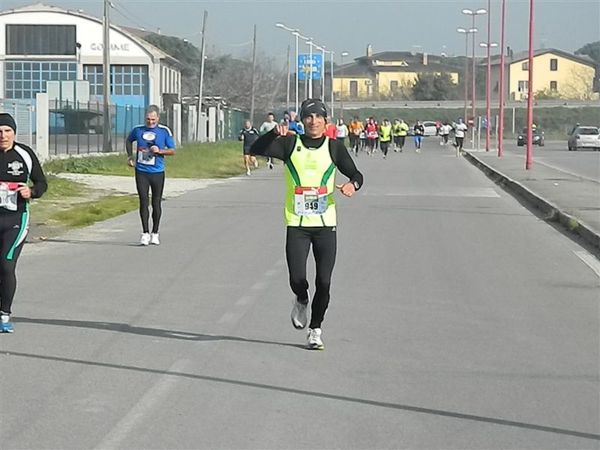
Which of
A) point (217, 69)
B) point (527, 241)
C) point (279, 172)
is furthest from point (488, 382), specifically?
point (217, 69)

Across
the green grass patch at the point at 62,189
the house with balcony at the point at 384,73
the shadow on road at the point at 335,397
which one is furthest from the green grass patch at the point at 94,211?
the house with balcony at the point at 384,73

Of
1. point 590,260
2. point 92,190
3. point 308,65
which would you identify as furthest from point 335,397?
point 308,65

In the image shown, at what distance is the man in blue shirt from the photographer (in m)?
15.4

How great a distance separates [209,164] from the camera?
4147 centimetres

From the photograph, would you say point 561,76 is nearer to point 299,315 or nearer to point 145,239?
point 145,239

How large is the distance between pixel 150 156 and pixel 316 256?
6.99m

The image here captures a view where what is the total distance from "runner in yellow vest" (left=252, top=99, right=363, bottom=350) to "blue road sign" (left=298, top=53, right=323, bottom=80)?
8110 centimetres

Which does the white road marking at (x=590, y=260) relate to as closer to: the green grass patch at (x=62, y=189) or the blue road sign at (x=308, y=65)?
the green grass patch at (x=62, y=189)

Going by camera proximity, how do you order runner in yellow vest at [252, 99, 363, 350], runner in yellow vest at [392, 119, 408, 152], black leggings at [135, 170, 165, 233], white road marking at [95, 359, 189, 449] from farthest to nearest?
1. runner in yellow vest at [392, 119, 408, 152]
2. black leggings at [135, 170, 165, 233]
3. runner in yellow vest at [252, 99, 363, 350]
4. white road marking at [95, 359, 189, 449]

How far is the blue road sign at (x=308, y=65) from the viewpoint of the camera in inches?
3587

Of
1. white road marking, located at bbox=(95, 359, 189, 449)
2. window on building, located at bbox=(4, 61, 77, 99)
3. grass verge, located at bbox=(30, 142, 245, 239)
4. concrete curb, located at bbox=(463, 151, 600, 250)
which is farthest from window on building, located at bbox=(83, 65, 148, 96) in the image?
white road marking, located at bbox=(95, 359, 189, 449)

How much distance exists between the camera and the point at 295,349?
884 centimetres

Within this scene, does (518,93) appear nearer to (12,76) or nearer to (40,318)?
(12,76)

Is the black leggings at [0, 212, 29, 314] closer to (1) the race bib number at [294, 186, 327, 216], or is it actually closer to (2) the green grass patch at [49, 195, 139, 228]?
(1) the race bib number at [294, 186, 327, 216]
